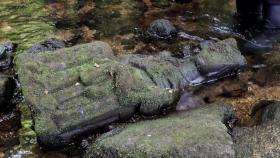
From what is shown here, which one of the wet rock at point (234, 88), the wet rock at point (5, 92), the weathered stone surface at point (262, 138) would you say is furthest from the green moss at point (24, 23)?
the weathered stone surface at point (262, 138)

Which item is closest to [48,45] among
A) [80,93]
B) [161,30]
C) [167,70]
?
[161,30]

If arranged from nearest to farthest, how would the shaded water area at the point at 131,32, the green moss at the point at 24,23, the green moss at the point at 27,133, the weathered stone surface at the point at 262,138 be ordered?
1. the weathered stone surface at the point at 262,138
2. the green moss at the point at 27,133
3. the shaded water area at the point at 131,32
4. the green moss at the point at 24,23

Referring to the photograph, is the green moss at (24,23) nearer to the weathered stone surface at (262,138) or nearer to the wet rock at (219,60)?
the wet rock at (219,60)

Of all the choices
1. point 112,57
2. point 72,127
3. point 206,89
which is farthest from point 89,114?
point 206,89

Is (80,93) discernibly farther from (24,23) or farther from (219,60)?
(24,23)

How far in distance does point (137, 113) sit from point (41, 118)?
122 centimetres

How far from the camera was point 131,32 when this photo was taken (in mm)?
8117

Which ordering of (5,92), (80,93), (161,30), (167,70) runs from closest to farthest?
(80,93)
(5,92)
(167,70)
(161,30)

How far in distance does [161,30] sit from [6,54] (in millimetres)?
2747

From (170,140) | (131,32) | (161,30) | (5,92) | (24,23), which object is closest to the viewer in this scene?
(170,140)

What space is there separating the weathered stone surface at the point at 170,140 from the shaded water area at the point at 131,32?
0.65 m

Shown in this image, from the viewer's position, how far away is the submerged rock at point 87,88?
Result: 17.1ft

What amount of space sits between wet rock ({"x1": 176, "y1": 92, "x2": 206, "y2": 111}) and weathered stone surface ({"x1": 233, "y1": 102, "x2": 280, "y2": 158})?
3.27ft

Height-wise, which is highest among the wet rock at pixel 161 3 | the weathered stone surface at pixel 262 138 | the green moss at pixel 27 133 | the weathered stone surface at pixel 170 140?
the weathered stone surface at pixel 170 140
